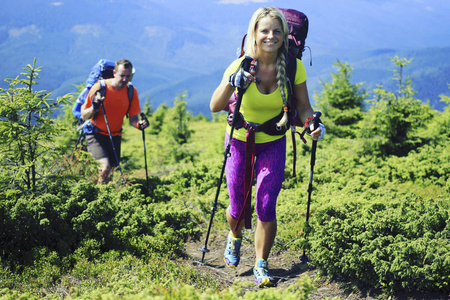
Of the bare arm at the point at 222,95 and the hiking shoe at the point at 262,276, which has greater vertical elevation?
the bare arm at the point at 222,95

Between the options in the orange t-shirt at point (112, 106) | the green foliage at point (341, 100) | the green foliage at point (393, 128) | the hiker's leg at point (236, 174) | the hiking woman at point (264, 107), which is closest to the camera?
the hiking woman at point (264, 107)

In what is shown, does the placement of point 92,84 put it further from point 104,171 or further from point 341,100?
point 341,100

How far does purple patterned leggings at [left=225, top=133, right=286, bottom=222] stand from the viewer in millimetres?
4176

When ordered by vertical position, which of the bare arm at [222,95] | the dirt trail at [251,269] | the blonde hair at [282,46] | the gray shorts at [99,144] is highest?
the blonde hair at [282,46]

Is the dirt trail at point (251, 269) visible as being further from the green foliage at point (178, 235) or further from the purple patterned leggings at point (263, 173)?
the purple patterned leggings at point (263, 173)

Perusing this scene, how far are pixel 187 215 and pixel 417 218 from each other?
320 centimetres

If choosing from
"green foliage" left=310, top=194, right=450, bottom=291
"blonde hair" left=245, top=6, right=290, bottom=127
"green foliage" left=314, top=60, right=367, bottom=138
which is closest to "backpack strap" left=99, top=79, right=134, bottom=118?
"blonde hair" left=245, top=6, right=290, bottom=127

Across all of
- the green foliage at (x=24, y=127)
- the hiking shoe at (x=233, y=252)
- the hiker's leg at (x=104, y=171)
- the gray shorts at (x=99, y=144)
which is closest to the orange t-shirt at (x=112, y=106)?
the gray shorts at (x=99, y=144)

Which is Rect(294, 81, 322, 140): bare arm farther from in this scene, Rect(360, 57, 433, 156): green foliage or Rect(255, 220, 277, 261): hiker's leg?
Rect(360, 57, 433, 156): green foliage

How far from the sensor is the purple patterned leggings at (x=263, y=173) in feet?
13.7

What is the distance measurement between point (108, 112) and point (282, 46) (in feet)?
14.9

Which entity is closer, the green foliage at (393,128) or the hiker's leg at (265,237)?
the hiker's leg at (265,237)

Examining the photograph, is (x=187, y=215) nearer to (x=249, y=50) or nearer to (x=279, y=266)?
(x=279, y=266)

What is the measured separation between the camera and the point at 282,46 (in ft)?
13.2
